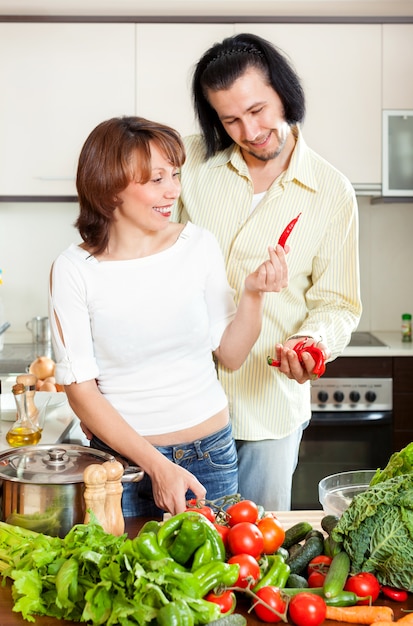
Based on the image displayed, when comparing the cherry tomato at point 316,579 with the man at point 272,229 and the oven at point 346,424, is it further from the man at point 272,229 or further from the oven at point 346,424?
the oven at point 346,424

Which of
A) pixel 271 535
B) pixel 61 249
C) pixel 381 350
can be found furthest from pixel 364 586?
pixel 61 249

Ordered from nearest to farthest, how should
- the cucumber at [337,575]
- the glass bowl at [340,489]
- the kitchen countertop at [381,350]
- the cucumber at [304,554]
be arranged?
the cucumber at [337,575] < the cucumber at [304,554] < the glass bowl at [340,489] < the kitchen countertop at [381,350]

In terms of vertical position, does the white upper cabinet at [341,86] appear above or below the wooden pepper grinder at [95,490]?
above

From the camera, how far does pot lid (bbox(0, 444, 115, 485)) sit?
1.25m

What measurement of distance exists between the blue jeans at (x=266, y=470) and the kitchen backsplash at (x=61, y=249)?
6.42ft

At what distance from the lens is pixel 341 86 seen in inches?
138

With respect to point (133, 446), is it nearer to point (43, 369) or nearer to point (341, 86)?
point (43, 369)

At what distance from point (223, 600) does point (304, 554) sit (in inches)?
8.4

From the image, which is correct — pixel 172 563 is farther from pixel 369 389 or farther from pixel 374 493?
pixel 369 389

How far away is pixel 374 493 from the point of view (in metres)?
1.22

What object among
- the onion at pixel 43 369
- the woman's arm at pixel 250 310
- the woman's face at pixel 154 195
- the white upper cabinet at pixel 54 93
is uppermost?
the white upper cabinet at pixel 54 93

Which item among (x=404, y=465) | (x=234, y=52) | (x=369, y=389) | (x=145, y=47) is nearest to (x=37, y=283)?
(x=145, y=47)

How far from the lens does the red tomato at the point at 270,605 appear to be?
110 cm

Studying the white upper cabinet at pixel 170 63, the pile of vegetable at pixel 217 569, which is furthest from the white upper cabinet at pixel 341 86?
the pile of vegetable at pixel 217 569
